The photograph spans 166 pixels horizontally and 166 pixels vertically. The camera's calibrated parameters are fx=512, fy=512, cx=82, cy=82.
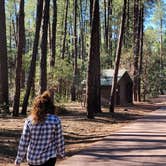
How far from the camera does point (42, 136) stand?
713 centimetres

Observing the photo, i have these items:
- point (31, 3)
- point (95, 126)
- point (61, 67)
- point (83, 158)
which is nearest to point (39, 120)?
point (83, 158)

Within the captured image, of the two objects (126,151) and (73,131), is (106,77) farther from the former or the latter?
(126,151)

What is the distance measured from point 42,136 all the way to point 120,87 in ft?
123

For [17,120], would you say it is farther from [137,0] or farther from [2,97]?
[137,0]

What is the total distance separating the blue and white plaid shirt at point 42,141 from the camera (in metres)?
7.06

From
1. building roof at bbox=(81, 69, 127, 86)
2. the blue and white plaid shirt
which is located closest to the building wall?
building roof at bbox=(81, 69, 127, 86)

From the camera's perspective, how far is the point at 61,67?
131 ft

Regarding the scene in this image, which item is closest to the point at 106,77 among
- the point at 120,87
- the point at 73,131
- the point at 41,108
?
the point at 120,87

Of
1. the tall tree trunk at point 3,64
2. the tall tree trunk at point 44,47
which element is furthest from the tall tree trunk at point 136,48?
the tall tree trunk at point 3,64

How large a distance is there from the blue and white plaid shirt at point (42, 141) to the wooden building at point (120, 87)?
34.7m

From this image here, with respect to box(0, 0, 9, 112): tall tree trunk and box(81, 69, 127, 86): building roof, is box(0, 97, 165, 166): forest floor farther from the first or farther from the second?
box(81, 69, 127, 86): building roof

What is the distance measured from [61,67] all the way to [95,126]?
17.9m

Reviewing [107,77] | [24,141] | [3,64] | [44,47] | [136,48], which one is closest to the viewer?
[24,141]

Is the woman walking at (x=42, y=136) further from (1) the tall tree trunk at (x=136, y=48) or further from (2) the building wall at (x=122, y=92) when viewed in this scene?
(1) the tall tree trunk at (x=136, y=48)
